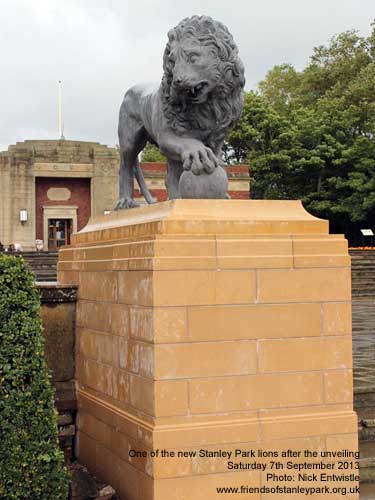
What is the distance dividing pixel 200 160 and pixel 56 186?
31398 millimetres

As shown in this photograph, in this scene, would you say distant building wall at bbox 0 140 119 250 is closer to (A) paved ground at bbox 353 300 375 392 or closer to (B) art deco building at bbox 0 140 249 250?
(B) art deco building at bbox 0 140 249 250

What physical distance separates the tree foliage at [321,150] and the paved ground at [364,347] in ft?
51.4

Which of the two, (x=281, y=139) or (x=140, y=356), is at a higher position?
(x=281, y=139)

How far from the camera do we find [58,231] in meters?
35.8

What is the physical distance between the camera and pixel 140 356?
4316 mm

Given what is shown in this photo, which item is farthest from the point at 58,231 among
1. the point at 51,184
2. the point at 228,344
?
the point at 228,344

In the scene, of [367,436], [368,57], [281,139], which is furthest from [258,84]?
[367,436]

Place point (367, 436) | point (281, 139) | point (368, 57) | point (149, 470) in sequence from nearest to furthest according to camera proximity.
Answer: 1. point (149, 470)
2. point (367, 436)
3. point (281, 139)
4. point (368, 57)

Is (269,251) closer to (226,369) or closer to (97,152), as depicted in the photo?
(226,369)

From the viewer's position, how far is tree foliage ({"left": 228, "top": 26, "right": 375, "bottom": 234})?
32.6 m

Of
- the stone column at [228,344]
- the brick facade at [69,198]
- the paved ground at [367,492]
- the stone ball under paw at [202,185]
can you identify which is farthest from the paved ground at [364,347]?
the brick facade at [69,198]

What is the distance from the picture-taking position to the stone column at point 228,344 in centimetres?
410

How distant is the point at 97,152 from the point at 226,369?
3149 cm

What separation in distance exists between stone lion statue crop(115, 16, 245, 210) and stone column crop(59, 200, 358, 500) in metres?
0.44
